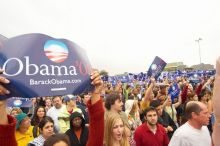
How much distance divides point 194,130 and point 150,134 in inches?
37.3

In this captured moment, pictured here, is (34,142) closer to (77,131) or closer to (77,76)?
(77,131)

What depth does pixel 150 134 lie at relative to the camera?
5129 millimetres

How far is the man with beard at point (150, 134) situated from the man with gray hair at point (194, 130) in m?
0.69

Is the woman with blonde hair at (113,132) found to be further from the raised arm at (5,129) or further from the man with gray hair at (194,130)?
the raised arm at (5,129)

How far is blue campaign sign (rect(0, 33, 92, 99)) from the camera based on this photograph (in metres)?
2.07

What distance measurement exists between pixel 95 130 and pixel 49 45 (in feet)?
2.80

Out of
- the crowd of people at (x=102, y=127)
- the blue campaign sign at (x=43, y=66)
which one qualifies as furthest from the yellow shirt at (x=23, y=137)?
the blue campaign sign at (x=43, y=66)

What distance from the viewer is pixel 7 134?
218cm

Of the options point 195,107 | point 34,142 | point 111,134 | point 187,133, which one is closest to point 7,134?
point 111,134

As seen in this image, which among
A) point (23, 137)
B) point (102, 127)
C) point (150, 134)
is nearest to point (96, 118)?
point (102, 127)

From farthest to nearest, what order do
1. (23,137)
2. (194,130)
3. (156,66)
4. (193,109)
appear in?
1. (156,66)
2. (23,137)
3. (193,109)
4. (194,130)

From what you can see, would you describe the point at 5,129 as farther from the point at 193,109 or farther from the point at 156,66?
the point at 156,66

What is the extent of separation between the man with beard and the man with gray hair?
2.25 feet

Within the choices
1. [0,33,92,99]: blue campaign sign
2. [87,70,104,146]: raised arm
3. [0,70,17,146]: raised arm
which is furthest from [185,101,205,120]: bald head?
[0,70,17,146]: raised arm
